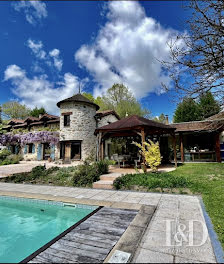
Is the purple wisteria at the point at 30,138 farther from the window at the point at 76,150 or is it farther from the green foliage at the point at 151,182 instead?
the green foliage at the point at 151,182

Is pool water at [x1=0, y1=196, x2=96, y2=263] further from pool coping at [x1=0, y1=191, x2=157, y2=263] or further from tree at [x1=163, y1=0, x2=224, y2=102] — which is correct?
tree at [x1=163, y1=0, x2=224, y2=102]

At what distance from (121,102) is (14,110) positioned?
24221 mm

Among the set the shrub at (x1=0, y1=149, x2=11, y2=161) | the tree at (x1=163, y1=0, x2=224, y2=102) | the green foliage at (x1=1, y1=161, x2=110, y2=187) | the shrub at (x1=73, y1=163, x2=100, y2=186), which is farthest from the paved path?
the shrub at (x1=0, y1=149, x2=11, y2=161)

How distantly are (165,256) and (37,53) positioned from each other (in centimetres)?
1482

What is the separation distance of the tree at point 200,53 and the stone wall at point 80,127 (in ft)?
45.4

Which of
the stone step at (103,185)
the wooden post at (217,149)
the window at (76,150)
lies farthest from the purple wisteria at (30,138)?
the wooden post at (217,149)

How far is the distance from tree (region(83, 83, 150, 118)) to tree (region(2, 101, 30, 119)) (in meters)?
19.2

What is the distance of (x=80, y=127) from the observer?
663 inches

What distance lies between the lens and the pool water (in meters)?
3.30

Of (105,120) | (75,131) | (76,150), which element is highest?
(105,120)

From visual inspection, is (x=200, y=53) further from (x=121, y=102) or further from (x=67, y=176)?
(x=121, y=102)

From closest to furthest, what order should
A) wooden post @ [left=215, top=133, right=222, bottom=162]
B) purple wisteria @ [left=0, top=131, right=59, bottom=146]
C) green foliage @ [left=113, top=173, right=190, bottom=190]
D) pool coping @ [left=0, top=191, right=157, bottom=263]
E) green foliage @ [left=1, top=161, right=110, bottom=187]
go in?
pool coping @ [left=0, top=191, right=157, bottom=263] < green foliage @ [left=113, top=173, right=190, bottom=190] < green foliage @ [left=1, top=161, right=110, bottom=187] < wooden post @ [left=215, top=133, right=222, bottom=162] < purple wisteria @ [left=0, top=131, right=59, bottom=146]

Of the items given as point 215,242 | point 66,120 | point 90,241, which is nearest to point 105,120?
point 66,120

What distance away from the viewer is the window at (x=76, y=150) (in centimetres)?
1680
